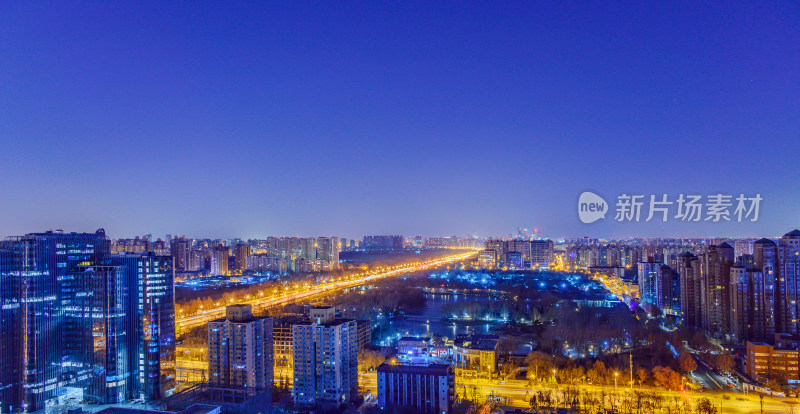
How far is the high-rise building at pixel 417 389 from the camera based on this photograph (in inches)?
253

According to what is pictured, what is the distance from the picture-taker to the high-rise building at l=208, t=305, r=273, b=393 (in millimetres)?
7246

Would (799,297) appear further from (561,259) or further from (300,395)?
(561,259)

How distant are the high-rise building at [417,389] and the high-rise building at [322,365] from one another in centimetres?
63

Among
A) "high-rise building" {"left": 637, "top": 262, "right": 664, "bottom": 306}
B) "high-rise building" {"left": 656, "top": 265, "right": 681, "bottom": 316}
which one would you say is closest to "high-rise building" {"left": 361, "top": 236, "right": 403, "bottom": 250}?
"high-rise building" {"left": 637, "top": 262, "right": 664, "bottom": 306}

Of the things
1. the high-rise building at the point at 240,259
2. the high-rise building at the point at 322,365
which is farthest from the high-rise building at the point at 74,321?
the high-rise building at the point at 240,259

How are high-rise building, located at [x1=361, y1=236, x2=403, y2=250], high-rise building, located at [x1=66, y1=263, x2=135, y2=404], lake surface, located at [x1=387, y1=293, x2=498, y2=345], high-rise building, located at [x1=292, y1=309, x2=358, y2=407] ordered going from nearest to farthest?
high-rise building, located at [x1=292, y1=309, x2=358, y2=407] → high-rise building, located at [x1=66, y1=263, x2=135, y2=404] → lake surface, located at [x1=387, y1=293, x2=498, y2=345] → high-rise building, located at [x1=361, y1=236, x2=403, y2=250]

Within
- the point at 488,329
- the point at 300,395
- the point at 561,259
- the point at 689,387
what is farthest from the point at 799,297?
the point at 561,259

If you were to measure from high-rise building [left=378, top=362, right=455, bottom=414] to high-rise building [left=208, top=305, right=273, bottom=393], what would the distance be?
174 cm

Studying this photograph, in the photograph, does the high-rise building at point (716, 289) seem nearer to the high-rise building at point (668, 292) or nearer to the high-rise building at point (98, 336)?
the high-rise building at point (668, 292)

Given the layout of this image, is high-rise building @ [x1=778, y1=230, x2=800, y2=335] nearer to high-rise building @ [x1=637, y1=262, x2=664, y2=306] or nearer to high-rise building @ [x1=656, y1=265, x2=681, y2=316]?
high-rise building @ [x1=656, y1=265, x2=681, y2=316]

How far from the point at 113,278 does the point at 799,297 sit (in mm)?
11268

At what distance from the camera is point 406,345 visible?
31.5 ft

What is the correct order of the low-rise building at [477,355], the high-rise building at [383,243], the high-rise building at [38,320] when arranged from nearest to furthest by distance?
the high-rise building at [38,320], the low-rise building at [477,355], the high-rise building at [383,243]

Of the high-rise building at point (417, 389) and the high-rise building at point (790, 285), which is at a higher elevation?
the high-rise building at point (790, 285)
